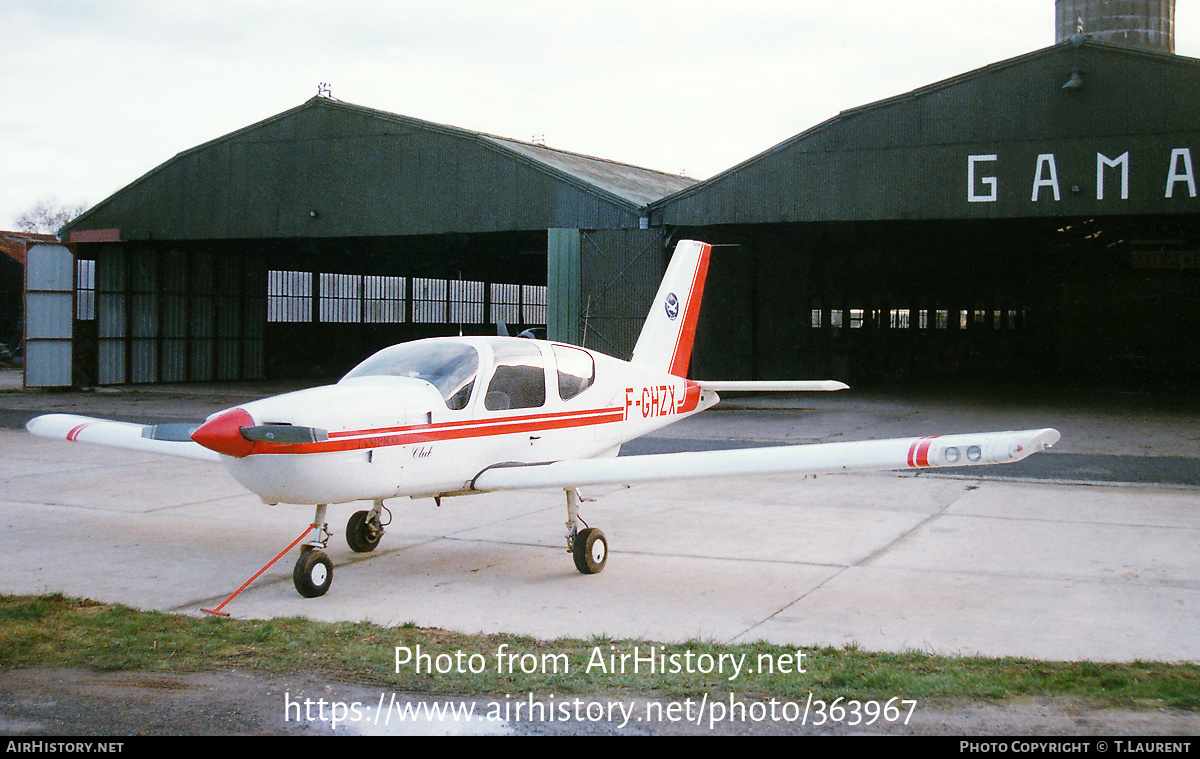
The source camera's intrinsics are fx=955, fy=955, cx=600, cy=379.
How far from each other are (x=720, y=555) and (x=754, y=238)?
20863mm

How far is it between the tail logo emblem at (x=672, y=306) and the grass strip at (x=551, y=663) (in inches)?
208

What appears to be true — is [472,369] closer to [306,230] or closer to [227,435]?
[227,435]

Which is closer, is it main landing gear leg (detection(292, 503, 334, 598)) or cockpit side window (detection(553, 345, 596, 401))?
main landing gear leg (detection(292, 503, 334, 598))

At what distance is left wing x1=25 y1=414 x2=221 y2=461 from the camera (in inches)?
297

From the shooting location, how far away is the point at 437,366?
743 centimetres

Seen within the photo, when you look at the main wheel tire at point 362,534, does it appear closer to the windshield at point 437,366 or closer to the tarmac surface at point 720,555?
the tarmac surface at point 720,555

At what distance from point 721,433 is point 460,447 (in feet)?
34.4

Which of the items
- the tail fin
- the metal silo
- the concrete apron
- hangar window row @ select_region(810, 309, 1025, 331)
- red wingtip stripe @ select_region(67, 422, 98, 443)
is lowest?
the concrete apron

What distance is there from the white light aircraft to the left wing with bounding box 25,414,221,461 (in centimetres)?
1

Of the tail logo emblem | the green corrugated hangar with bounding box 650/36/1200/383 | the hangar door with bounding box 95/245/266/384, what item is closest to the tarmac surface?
the tail logo emblem

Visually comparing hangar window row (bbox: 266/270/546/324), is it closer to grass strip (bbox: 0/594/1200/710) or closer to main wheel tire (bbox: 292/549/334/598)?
main wheel tire (bbox: 292/549/334/598)

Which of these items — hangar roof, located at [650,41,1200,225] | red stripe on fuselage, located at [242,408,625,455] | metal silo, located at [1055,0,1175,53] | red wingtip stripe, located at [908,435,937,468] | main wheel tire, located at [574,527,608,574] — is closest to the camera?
red wingtip stripe, located at [908,435,937,468]

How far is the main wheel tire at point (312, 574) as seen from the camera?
22.0 ft

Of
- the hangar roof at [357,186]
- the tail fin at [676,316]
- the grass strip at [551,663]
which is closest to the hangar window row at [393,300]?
the hangar roof at [357,186]
